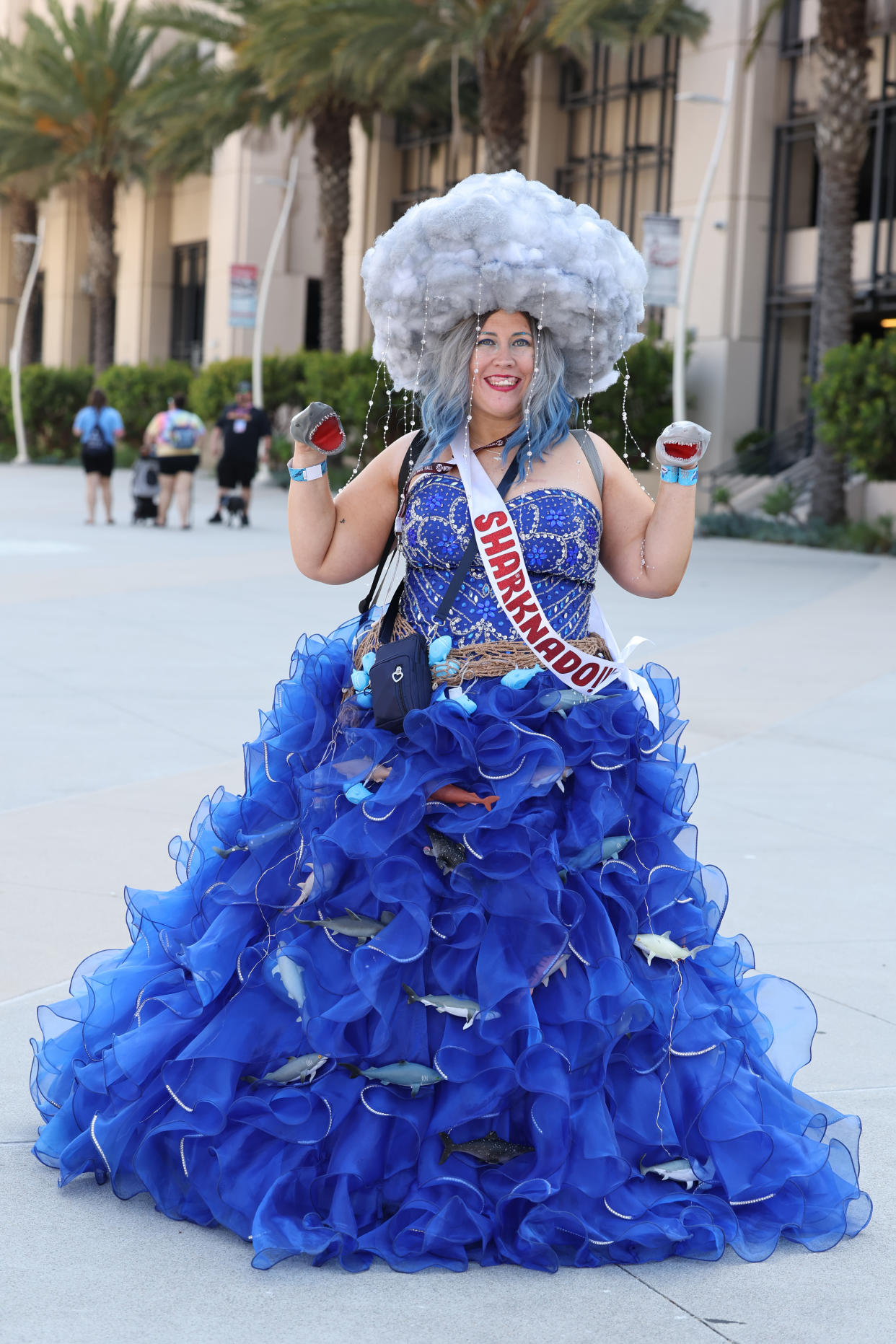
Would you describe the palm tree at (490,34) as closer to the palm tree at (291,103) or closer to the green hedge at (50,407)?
the palm tree at (291,103)

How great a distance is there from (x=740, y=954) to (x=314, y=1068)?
3.41 feet

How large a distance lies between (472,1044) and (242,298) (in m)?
30.9

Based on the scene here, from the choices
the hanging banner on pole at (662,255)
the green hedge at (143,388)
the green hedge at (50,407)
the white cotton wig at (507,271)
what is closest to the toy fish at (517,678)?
the white cotton wig at (507,271)

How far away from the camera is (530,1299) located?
115 inches

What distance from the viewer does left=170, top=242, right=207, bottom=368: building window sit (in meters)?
45.5

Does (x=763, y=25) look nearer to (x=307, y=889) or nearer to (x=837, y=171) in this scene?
(x=837, y=171)

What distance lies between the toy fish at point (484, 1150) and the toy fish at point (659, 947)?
46cm

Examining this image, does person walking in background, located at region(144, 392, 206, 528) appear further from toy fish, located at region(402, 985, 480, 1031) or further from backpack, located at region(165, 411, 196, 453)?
toy fish, located at region(402, 985, 480, 1031)

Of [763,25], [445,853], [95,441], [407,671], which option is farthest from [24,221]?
[445,853]

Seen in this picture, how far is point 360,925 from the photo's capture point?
3.14 meters

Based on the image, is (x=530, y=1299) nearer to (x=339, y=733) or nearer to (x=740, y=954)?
(x=740, y=954)

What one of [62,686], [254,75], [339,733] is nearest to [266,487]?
[254,75]

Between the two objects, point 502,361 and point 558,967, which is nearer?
point 558,967

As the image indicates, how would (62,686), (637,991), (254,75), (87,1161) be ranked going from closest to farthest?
(637,991), (87,1161), (62,686), (254,75)
